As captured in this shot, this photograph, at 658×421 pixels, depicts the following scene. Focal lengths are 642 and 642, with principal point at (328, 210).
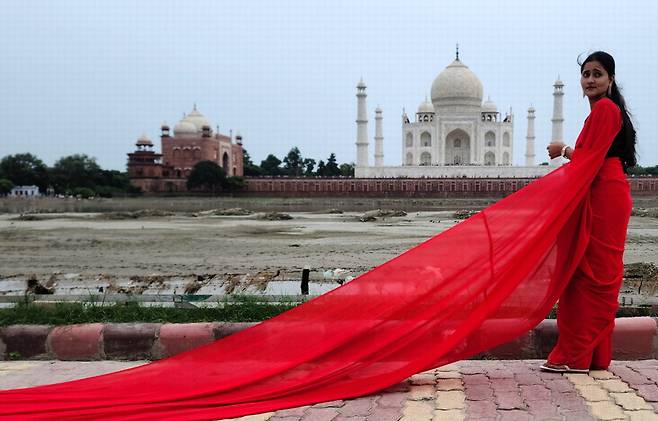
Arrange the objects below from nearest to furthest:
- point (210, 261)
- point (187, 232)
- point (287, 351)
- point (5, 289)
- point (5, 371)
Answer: point (287, 351) → point (5, 371) → point (5, 289) → point (210, 261) → point (187, 232)

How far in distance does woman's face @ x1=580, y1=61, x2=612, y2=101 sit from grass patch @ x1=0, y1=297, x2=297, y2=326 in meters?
1.97

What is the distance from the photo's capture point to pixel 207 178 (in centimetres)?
3934

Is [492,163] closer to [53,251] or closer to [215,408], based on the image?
[53,251]

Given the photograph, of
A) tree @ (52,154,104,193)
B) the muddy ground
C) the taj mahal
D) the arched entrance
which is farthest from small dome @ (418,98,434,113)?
the muddy ground

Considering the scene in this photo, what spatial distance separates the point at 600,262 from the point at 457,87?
146 feet

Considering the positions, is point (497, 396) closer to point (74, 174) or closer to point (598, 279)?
point (598, 279)

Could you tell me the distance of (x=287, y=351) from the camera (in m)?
2.73

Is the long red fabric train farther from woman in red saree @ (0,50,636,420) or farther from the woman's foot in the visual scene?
the woman's foot

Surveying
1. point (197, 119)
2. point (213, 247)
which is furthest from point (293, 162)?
point (213, 247)

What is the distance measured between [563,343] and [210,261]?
6081 millimetres

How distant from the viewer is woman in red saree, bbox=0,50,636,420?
2.58 m

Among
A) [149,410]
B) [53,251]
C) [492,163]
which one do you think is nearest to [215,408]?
[149,410]

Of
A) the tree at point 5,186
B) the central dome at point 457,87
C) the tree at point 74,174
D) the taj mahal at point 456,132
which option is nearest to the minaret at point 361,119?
the taj mahal at point 456,132

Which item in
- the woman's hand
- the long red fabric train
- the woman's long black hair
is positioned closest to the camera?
the long red fabric train
